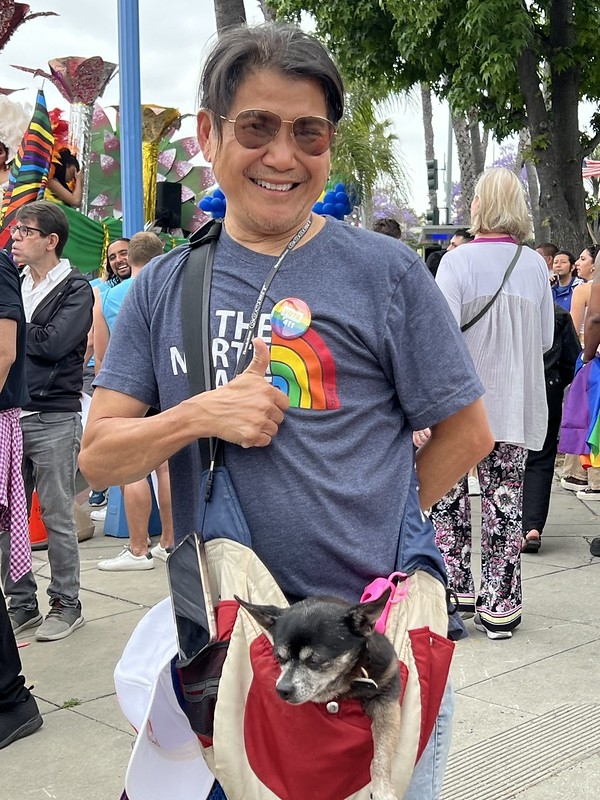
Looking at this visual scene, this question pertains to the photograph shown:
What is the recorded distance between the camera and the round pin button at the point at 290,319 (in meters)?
2.00

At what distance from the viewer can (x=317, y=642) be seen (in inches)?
68.3

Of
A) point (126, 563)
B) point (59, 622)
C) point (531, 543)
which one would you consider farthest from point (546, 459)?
point (59, 622)

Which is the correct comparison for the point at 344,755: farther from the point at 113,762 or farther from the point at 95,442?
the point at 113,762

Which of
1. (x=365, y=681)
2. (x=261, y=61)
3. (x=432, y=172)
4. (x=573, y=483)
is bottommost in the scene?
(x=573, y=483)

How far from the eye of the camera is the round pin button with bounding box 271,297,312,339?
1998 millimetres

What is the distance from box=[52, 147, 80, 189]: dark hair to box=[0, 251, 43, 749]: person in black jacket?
1285 cm

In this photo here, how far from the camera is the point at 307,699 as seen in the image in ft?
5.56

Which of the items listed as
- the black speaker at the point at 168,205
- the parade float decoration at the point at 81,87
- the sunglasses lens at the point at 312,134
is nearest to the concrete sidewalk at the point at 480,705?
the sunglasses lens at the point at 312,134

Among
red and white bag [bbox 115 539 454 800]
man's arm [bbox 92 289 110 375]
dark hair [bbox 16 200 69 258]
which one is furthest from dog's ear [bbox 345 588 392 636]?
man's arm [bbox 92 289 110 375]

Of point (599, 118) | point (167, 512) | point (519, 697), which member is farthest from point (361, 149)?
point (519, 697)

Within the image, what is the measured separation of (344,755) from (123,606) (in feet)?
15.9

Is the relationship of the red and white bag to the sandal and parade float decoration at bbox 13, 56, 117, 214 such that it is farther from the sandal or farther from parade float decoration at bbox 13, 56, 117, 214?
parade float decoration at bbox 13, 56, 117, 214

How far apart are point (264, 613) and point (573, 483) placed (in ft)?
29.2

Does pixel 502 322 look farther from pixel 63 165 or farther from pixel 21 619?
pixel 63 165
